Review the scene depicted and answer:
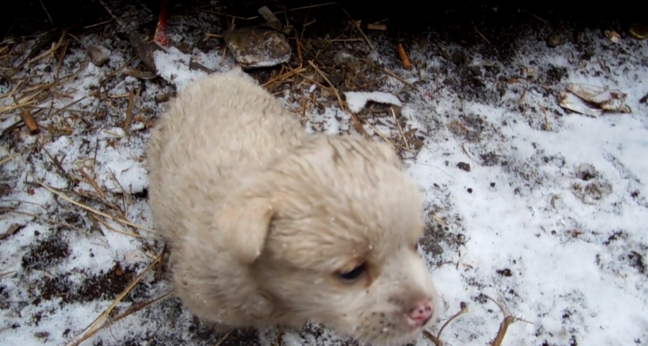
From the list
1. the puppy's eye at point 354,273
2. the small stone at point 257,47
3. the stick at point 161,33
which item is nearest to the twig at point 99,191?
the stick at point 161,33

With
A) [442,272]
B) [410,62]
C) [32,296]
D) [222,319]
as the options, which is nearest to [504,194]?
[442,272]

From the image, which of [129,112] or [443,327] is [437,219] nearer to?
[443,327]

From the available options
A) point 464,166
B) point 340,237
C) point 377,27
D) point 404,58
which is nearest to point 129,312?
point 340,237

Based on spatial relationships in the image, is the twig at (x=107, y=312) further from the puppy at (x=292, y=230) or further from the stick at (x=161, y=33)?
the stick at (x=161, y=33)

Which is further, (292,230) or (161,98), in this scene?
(161,98)

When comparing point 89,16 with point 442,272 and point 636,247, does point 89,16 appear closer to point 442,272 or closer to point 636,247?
point 442,272

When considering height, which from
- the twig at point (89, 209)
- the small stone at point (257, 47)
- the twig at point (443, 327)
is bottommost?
the twig at point (443, 327)
